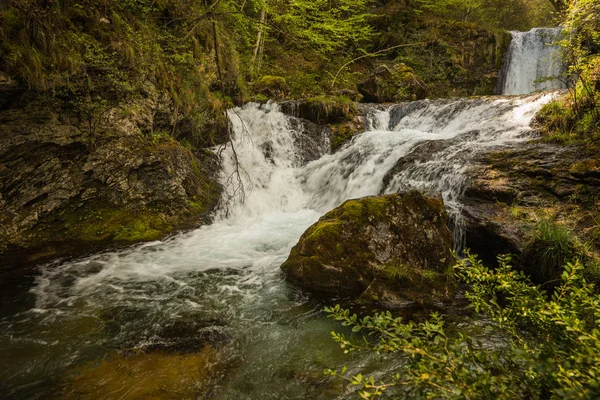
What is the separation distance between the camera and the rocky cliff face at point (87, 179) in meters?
5.55

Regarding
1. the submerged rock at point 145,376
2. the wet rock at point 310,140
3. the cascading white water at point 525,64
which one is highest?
the cascading white water at point 525,64

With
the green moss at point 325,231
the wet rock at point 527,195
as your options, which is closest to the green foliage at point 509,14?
the wet rock at point 527,195

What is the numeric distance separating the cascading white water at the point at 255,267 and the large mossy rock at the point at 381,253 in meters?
0.57

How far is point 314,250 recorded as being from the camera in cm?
492

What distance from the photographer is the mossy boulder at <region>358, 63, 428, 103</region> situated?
48.0 feet

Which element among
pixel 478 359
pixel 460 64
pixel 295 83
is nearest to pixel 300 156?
pixel 295 83

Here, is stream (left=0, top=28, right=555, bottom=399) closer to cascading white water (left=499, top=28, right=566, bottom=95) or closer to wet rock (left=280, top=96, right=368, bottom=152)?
wet rock (left=280, top=96, right=368, bottom=152)

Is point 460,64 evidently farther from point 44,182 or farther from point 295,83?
point 44,182

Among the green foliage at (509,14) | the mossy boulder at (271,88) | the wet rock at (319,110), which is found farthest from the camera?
the green foliage at (509,14)

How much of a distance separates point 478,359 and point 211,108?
9.11 meters

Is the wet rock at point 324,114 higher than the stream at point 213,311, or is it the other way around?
the wet rock at point 324,114

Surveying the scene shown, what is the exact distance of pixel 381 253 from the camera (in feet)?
15.7

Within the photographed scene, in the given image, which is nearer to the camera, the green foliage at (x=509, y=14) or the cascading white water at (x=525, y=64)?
the cascading white water at (x=525, y=64)

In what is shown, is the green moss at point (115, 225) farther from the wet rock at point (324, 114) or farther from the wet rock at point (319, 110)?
the wet rock at point (319, 110)
